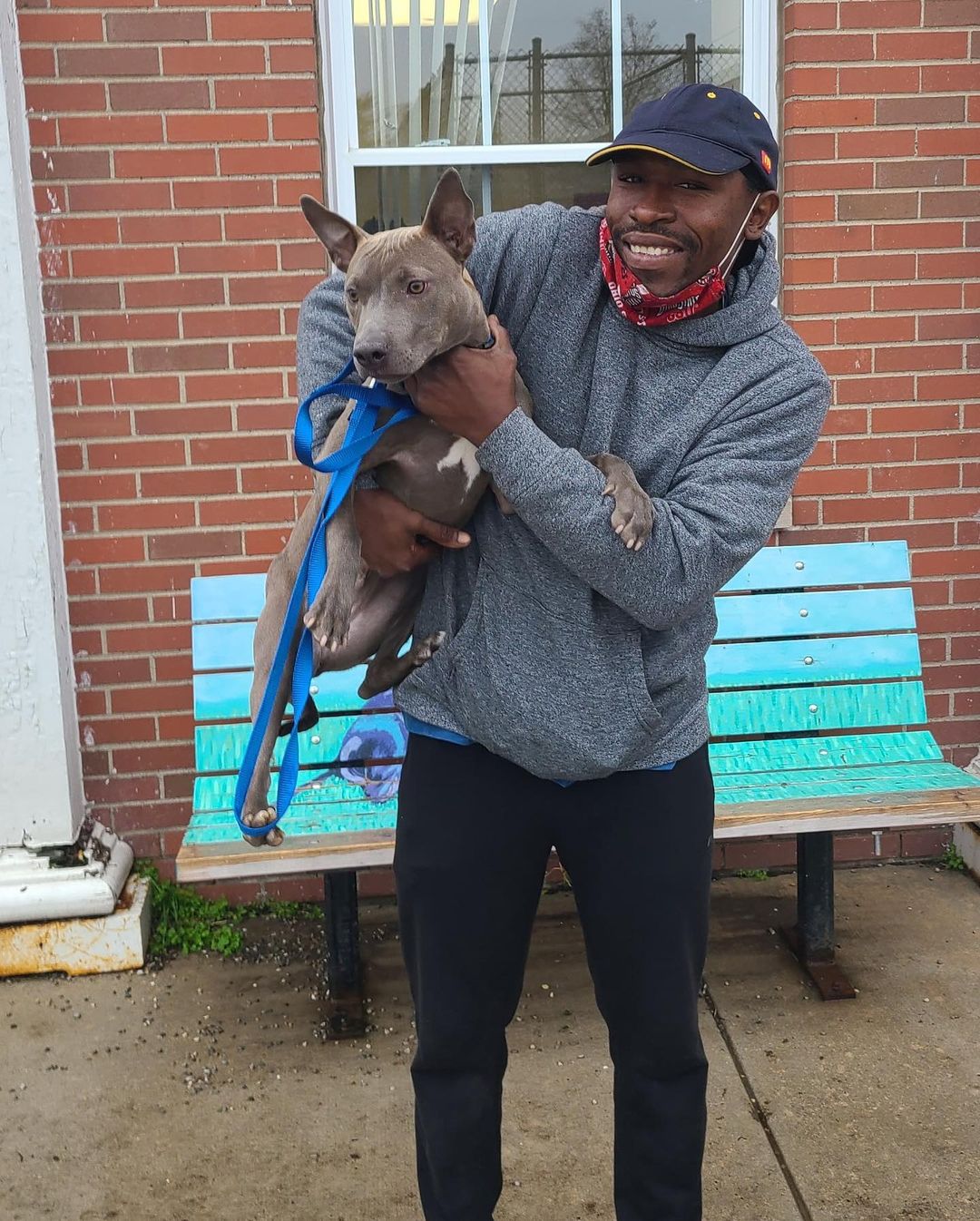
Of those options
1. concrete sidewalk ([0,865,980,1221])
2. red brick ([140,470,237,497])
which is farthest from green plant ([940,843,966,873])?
red brick ([140,470,237,497])

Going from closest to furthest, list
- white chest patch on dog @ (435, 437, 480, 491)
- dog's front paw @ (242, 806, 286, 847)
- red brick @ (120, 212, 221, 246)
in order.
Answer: white chest patch on dog @ (435, 437, 480, 491), dog's front paw @ (242, 806, 286, 847), red brick @ (120, 212, 221, 246)

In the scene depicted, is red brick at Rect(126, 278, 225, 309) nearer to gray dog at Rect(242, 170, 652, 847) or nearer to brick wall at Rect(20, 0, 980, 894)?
brick wall at Rect(20, 0, 980, 894)

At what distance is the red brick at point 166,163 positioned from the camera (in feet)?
12.8

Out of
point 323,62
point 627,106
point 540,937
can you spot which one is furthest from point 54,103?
point 540,937

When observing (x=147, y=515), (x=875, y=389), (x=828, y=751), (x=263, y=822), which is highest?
(x=875, y=389)

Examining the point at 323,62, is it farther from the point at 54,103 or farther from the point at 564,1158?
the point at 564,1158

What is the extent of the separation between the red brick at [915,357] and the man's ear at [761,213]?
2330 millimetres

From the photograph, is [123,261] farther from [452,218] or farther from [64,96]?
[452,218]

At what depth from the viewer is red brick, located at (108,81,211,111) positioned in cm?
387

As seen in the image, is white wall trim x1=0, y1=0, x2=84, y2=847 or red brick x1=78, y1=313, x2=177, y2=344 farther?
red brick x1=78, y1=313, x2=177, y2=344

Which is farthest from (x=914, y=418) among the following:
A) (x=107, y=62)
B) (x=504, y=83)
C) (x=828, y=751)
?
(x=107, y=62)

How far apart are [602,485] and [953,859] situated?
126 inches

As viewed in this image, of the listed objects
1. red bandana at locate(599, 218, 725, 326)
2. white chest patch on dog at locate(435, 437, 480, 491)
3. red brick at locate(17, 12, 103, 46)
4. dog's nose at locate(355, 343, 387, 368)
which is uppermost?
red brick at locate(17, 12, 103, 46)

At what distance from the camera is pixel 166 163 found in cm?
392
